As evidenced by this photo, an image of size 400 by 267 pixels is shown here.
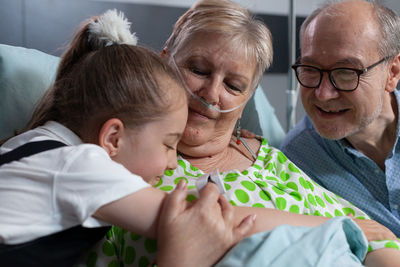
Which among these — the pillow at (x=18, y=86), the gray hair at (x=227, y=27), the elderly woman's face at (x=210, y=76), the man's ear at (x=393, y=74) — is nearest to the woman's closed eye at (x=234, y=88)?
the elderly woman's face at (x=210, y=76)

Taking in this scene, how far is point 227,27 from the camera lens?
159 cm

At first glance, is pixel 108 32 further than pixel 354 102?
No

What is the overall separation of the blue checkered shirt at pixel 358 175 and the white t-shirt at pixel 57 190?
1.20 meters

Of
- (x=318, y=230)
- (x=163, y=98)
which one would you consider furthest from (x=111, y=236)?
(x=318, y=230)

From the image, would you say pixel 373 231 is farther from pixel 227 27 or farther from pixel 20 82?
pixel 20 82

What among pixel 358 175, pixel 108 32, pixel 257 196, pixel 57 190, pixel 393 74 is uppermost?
pixel 108 32

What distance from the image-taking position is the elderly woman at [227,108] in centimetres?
150

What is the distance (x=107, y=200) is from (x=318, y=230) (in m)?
0.52

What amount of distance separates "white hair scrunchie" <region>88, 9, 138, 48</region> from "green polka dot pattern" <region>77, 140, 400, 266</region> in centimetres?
46

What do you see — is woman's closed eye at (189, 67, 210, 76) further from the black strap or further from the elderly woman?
the black strap

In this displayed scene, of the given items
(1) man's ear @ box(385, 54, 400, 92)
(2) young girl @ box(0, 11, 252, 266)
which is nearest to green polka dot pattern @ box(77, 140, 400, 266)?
(2) young girl @ box(0, 11, 252, 266)

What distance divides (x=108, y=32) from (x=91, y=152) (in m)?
0.49

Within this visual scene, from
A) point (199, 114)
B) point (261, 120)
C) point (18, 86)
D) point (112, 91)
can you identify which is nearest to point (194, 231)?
point (112, 91)

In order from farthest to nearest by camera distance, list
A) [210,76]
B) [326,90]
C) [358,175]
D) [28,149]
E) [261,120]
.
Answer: [261,120] → [358,175] → [326,90] → [210,76] → [28,149]
